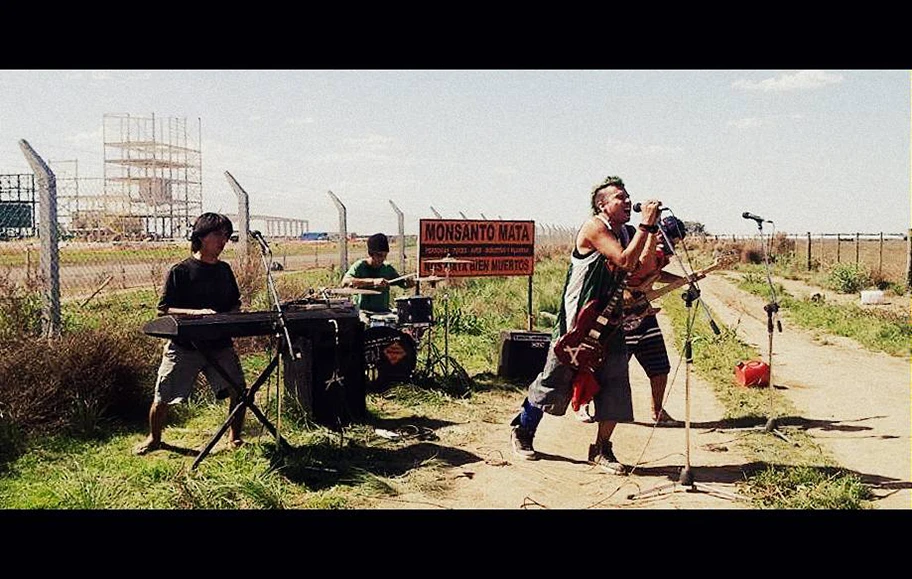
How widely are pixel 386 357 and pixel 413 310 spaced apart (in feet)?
2.06

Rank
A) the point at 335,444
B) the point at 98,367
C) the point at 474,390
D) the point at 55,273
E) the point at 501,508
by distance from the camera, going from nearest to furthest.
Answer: the point at 501,508, the point at 335,444, the point at 98,367, the point at 55,273, the point at 474,390

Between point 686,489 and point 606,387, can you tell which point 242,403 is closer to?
point 606,387

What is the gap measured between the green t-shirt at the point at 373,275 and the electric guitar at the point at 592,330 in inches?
118

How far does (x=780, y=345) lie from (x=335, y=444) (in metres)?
8.34

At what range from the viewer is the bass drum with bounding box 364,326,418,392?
7.72m

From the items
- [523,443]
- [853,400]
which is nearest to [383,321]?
[523,443]

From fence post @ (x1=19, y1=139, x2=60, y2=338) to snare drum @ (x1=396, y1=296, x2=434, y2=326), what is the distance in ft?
10.3

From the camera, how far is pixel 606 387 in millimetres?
5504

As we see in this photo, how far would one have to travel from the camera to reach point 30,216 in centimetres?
748

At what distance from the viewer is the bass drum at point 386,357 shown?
7719 mm

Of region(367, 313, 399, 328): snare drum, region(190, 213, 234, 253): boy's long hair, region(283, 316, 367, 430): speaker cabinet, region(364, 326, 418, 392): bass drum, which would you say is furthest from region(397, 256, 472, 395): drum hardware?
region(190, 213, 234, 253): boy's long hair

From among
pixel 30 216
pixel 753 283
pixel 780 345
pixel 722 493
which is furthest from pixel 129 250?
pixel 753 283

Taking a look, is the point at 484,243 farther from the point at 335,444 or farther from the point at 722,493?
the point at 722,493

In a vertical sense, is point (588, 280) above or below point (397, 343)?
above
